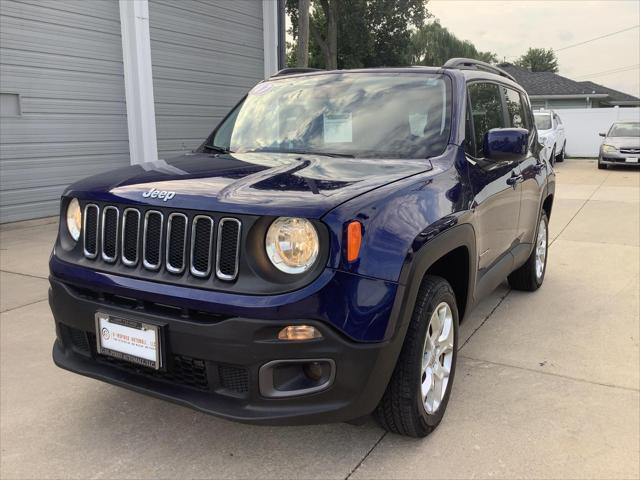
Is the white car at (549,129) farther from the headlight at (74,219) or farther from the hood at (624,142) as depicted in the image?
the headlight at (74,219)

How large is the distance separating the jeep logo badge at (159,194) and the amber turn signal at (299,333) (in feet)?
2.48

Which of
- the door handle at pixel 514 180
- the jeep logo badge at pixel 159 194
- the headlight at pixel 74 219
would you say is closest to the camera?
the jeep logo badge at pixel 159 194

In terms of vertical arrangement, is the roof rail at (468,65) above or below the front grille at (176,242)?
above

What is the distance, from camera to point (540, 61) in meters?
80.4

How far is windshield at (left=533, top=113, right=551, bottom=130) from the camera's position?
17.4 metres

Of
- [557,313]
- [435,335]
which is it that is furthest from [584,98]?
[435,335]

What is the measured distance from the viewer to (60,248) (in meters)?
2.85

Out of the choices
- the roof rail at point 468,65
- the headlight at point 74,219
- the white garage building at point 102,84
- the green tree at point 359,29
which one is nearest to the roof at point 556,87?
the green tree at point 359,29

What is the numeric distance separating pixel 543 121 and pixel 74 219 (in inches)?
675

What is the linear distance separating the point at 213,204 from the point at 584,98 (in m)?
36.9

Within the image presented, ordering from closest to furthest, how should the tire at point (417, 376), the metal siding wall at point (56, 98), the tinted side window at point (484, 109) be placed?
the tire at point (417, 376), the tinted side window at point (484, 109), the metal siding wall at point (56, 98)

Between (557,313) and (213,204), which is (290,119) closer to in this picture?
(213,204)

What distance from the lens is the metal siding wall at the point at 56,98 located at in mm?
8664

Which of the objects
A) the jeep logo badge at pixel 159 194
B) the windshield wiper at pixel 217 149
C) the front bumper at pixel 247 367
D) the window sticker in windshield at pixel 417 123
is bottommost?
the front bumper at pixel 247 367
